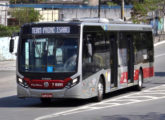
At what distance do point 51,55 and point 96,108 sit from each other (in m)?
2.21

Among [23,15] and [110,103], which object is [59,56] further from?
Answer: [23,15]

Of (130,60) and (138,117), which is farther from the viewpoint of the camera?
(130,60)

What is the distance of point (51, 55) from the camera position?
17.4 m

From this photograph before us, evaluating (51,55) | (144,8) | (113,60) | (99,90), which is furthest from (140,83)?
(144,8)

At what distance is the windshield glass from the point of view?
17344 millimetres

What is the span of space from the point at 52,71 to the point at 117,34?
4.72 metres

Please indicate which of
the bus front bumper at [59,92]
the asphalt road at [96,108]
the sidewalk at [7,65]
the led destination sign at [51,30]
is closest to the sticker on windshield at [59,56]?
the led destination sign at [51,30]

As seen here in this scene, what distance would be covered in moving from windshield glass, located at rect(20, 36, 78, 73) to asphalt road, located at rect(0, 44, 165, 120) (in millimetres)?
1245

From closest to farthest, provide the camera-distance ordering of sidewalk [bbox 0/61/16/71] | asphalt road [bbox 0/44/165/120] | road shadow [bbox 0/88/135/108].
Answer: asphalt road [bbox 0/44/165/120] → road shadow [bbox 0/88/135/108] → sidewalk [bbox 0/61/16/71]

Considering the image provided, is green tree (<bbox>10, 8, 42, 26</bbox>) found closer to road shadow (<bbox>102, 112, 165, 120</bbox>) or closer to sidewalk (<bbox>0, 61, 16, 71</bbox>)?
sidewalk (<bbox>0, 61, 16, 71</bbox>)

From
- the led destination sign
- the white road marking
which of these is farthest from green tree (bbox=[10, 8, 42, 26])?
the led destination sign

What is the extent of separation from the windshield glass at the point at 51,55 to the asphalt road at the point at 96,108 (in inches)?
49.0

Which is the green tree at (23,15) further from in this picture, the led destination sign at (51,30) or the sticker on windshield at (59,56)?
the sticker on windshield at (59,56)

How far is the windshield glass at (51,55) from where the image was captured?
1734cm
